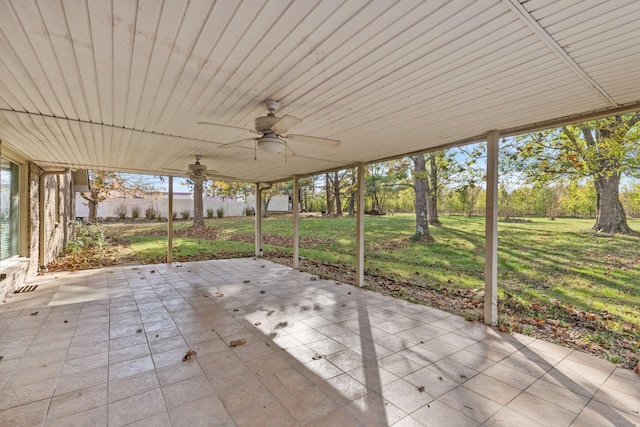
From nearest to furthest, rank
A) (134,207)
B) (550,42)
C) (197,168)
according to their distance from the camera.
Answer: (550,42) → (197,168) → (134,207)

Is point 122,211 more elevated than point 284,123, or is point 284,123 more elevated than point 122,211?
point 284,123

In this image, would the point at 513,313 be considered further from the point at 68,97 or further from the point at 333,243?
the point at 333,243

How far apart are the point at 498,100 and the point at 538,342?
2.54 metres

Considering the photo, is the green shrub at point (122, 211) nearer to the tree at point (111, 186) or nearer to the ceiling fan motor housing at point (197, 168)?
the tree at point (111, 186)

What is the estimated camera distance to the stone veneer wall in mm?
4852

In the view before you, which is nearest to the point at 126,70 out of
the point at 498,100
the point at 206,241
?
the point at 498,100

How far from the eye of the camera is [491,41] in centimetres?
175

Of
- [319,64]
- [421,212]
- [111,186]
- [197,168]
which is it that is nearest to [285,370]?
[319,64]

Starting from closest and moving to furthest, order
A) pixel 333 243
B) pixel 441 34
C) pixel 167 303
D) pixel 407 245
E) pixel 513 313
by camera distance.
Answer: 1. pixel 441 34
2. pixel 513 313
3. pixel 167 303
4. pixel 407 245
5. pixel 333 243

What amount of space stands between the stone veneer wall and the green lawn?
5.98 feet

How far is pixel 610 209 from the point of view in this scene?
851cm

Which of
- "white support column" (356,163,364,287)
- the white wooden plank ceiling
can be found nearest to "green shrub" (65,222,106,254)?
the white wooden plank ceiling

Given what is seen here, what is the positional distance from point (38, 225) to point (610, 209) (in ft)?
47.3

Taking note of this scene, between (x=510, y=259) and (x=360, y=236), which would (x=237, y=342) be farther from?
(x=510, y=259)
